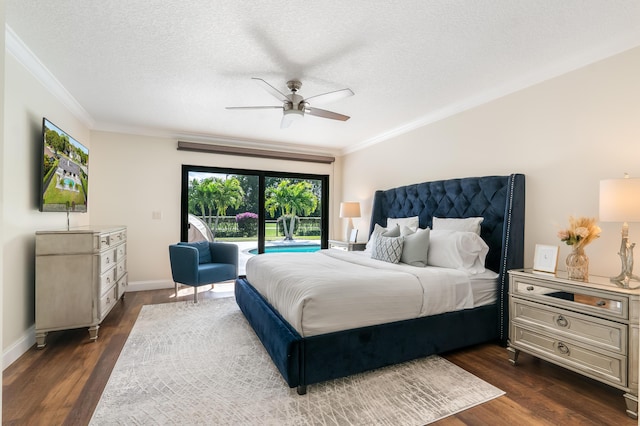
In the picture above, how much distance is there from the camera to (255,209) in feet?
18.5

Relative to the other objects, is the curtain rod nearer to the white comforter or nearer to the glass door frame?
the glass door frame

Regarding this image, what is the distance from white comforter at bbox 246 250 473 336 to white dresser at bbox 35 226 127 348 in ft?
5.18

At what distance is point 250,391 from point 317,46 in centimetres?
262

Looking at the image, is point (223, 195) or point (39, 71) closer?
point (39, 71)

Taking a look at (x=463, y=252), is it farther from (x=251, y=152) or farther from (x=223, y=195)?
(x=223, y=195)

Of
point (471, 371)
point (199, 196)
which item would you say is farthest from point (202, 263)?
point (471, 371)

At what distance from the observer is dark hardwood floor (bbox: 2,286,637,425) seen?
188 cm

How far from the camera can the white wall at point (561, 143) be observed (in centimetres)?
239

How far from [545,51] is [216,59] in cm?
274

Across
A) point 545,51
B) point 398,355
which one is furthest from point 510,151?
point 398,355

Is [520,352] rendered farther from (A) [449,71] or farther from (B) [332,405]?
(A) [449,71]

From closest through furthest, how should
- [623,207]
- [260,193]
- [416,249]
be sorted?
[623,207] < [416,249] < [260,193]

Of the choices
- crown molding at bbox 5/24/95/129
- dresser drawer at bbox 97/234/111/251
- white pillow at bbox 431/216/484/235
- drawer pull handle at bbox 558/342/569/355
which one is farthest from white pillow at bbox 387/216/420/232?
crown molding at bbox 5/24/95/129

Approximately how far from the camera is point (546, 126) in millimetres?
2869
